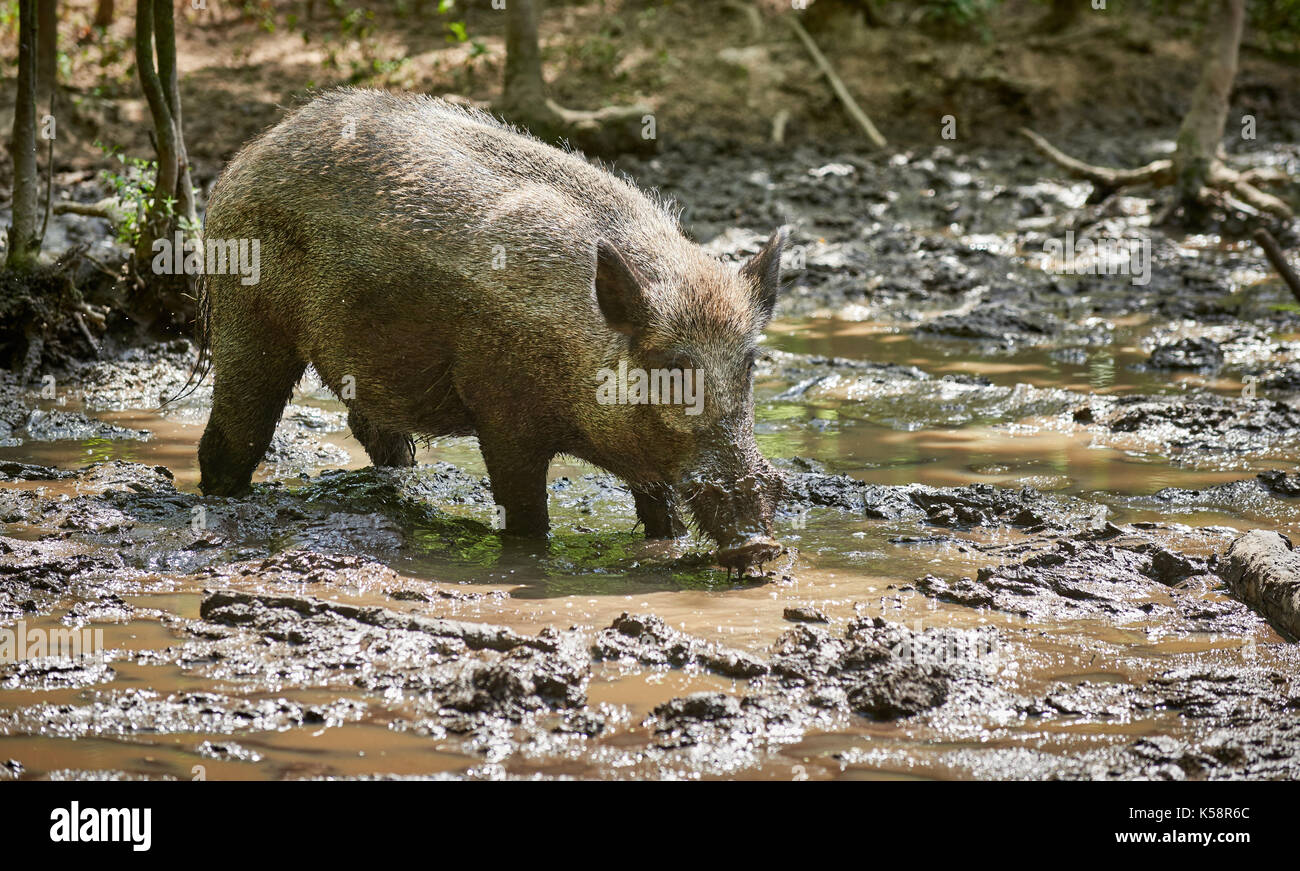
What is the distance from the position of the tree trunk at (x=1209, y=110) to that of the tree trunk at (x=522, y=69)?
7585mm

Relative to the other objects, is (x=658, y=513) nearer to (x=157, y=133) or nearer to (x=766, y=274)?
(x=766, y=274)

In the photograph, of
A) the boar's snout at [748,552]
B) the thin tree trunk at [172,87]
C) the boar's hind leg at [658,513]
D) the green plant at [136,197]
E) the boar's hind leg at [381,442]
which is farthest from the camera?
the green plant at [136,197]

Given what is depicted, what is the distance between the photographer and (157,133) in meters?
9.21

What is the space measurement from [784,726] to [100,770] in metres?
1.91

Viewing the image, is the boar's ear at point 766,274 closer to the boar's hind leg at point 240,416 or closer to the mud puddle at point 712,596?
the mud puddle at point 712,596

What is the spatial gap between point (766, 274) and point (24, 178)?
224 inches

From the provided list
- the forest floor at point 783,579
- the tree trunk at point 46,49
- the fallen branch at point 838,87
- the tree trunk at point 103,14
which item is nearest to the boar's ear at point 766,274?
the forest floor at point 783,579

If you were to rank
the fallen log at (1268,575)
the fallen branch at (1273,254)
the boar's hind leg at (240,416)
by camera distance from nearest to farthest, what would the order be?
the fallen log at (1268,575), the fallen branch at (1273,254), the boar's hind leg at (240,416)

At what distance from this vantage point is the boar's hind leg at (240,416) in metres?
6.91

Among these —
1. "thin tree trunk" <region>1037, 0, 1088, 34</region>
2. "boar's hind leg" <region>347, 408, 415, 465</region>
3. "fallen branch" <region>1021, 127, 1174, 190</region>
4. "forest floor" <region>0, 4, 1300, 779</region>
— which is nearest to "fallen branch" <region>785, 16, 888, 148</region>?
"thin tree trunk" <region>1037, 0, 1088, 34</region>

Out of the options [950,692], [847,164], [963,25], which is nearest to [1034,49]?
[963,25]

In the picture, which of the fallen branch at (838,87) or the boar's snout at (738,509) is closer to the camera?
the boar's snout at (738,509)

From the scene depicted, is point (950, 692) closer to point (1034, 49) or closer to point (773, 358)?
point (773, 358)

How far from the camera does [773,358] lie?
10.5m
